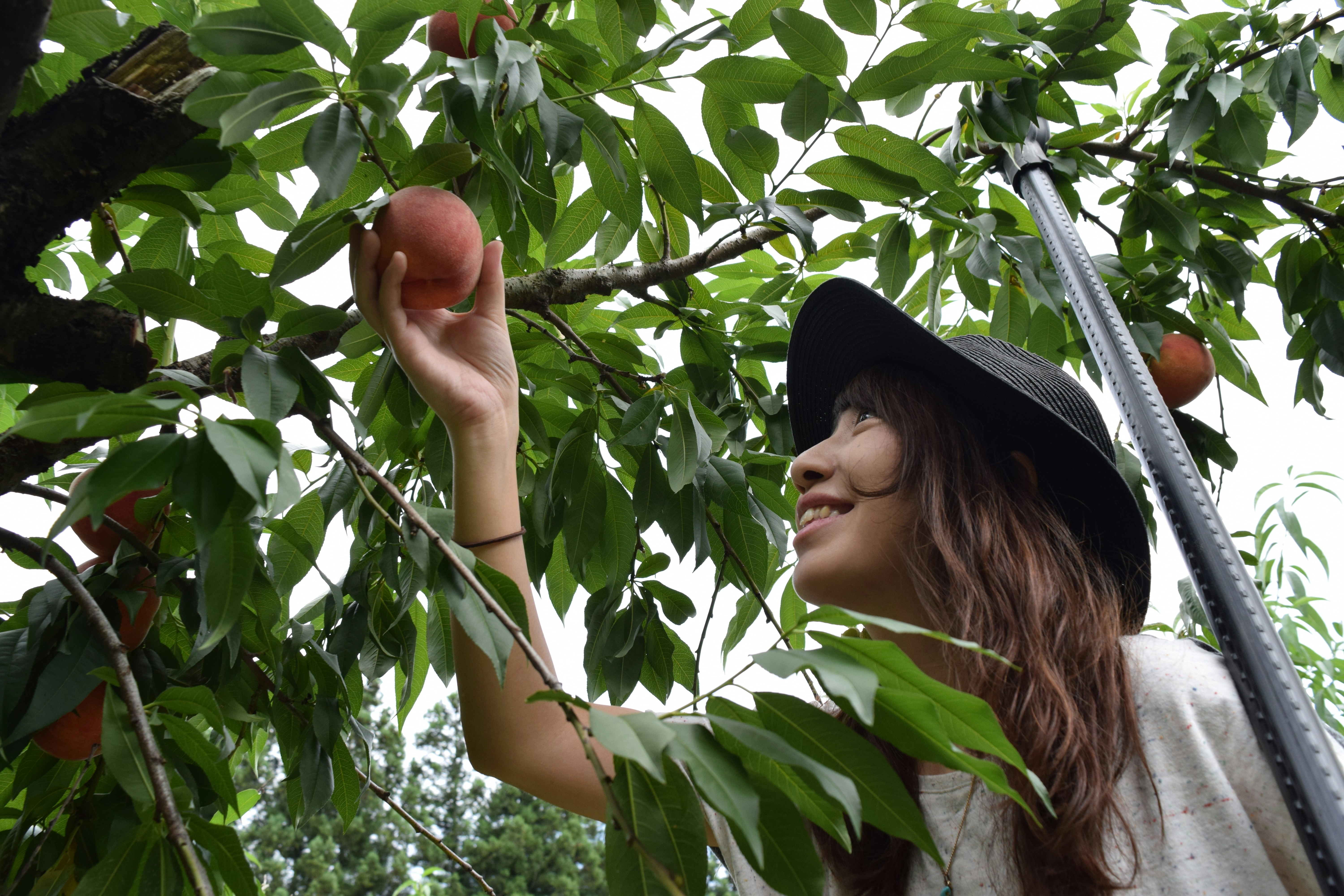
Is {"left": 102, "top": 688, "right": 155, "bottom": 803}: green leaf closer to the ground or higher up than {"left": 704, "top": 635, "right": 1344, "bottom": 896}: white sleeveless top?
higher up

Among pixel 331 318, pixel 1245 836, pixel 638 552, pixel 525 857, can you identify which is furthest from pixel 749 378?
pixel 525 857

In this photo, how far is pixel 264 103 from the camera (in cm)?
69

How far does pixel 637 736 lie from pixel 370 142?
57 cm

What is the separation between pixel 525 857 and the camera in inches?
654

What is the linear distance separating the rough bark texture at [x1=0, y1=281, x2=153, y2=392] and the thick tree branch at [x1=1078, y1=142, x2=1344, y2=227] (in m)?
1.21

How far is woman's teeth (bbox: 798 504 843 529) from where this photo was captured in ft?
3.51

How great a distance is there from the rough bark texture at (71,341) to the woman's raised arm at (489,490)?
0.20 meters

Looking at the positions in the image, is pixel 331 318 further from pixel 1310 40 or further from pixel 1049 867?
pixel 1310 40

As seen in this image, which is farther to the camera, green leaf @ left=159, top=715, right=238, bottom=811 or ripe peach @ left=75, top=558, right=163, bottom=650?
ripe peach @ left=75, top=558, right=163, bottom=650

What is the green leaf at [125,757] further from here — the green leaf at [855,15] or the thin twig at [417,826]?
the green leaf at [855,15]

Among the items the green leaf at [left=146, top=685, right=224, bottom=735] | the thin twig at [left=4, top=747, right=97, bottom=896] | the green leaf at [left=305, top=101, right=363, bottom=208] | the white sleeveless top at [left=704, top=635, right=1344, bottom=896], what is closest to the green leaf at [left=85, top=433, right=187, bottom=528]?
the green leaf at [left=305, top=101, right=363, bottom=208]

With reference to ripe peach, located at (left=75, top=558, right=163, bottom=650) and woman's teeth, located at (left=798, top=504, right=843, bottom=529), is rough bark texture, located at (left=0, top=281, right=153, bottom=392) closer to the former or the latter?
ripe peach, located at (left=75, top=558, right=163, bottom=650)

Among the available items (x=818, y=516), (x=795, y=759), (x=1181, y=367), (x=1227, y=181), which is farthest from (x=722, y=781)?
(x=1227, y=181)

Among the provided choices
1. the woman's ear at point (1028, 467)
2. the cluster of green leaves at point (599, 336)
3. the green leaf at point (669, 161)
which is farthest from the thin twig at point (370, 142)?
the woman's ear at point (1028, 467)
